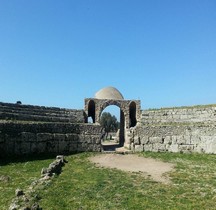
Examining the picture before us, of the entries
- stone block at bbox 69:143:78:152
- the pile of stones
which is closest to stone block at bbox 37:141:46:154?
stone block at bbox 69:143:78:152

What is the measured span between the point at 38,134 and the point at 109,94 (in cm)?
1814

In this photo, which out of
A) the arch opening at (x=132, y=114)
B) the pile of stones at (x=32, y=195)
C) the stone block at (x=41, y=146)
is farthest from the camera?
the arch opening at (x=132, y=114)

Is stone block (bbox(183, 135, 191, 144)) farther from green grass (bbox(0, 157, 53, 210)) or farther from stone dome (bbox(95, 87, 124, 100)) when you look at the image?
stone dome (bbox(95, 87, 124, 100))

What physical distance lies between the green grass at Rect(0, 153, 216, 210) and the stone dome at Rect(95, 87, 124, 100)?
65.9ft

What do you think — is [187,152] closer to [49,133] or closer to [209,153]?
[209,153]

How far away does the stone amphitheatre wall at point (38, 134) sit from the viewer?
1909cm

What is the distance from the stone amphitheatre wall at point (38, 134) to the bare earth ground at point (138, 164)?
2644 mm

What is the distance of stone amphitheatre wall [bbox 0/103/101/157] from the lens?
1909 cm

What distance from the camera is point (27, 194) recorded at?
34.5 ft

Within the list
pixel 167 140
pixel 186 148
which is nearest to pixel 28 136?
pixel 167 140

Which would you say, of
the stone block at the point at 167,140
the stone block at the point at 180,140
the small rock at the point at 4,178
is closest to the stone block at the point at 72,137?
the stone block at the point at 167,140

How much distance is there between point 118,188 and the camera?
477 inches

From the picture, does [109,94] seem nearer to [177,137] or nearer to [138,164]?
[177,137]

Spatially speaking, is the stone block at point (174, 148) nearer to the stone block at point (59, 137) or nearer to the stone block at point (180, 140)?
the stone block at point (180, 140)
